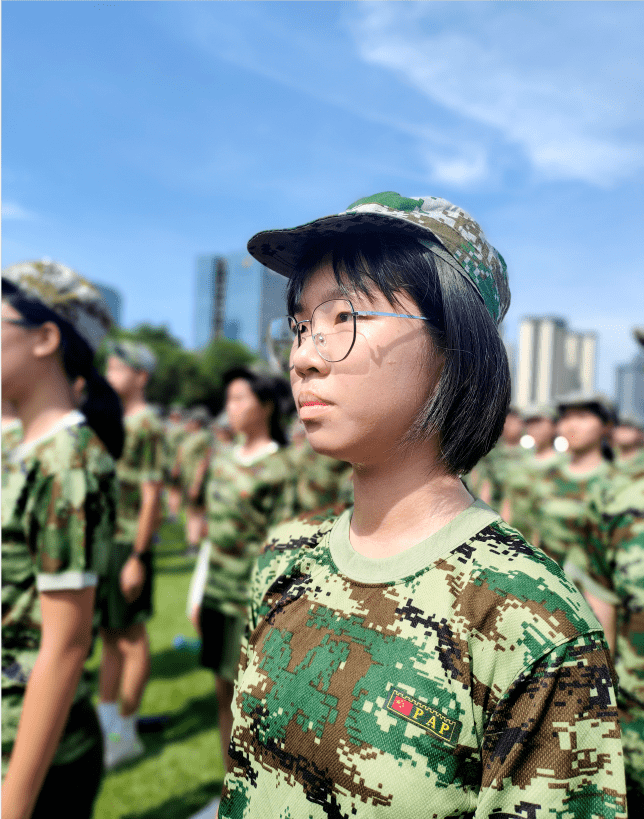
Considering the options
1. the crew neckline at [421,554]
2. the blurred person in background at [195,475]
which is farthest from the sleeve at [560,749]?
the blurred person in background at [195,475]

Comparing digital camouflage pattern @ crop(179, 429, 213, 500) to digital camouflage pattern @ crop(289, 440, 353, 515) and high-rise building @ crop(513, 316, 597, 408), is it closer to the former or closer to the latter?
digital camouflage pattern @ crop(289, 440, 353, 515)

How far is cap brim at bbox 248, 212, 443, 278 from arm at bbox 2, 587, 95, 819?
1.28 meters

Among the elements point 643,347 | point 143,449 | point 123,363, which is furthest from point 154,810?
point 643,347

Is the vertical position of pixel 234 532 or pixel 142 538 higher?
pixel 234 532

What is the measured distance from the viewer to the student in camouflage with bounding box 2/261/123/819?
1.98m

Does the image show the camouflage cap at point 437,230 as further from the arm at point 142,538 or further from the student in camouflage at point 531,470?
the student in camouflage at point 531,470

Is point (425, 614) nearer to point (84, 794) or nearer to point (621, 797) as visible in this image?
point (621, 797)

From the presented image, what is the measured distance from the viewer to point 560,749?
1063mm

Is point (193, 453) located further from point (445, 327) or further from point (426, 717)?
point (426, 717)

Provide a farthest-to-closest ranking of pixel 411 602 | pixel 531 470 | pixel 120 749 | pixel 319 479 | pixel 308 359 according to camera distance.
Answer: pixel 319 479 < pixel 531 470 < pixel 120 749 < pixel 308 359 < pixel 411 602

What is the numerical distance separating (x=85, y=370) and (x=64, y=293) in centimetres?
31

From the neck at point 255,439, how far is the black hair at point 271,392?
0.07 meters

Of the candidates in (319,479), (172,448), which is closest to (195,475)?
(172,448)

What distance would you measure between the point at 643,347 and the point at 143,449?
13.1 feet
